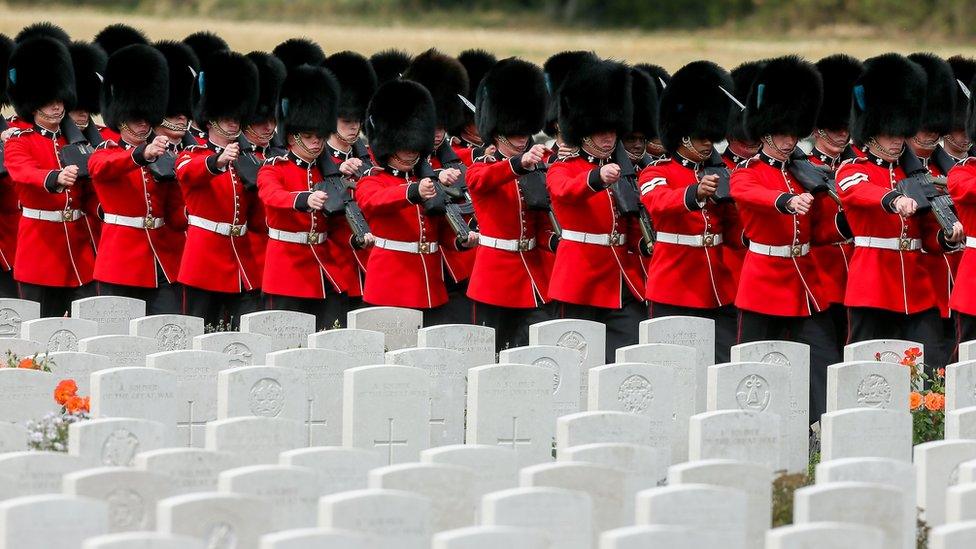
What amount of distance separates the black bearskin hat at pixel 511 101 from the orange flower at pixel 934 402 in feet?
10.1

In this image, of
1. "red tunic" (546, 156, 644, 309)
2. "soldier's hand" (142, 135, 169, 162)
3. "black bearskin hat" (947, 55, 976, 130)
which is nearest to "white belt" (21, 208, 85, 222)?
"soldier's hand" (142, 135, 169, 162)

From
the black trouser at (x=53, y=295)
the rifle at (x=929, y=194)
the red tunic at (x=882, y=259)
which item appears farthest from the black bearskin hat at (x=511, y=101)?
the black trouser at (x=53, y=295)

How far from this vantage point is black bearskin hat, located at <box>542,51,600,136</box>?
33.2 feet

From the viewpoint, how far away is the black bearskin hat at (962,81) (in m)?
9.91

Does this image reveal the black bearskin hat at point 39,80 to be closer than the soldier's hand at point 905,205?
No

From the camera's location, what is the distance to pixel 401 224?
970cm

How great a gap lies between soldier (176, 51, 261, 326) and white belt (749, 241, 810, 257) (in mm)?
2597

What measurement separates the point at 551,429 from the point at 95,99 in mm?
5194

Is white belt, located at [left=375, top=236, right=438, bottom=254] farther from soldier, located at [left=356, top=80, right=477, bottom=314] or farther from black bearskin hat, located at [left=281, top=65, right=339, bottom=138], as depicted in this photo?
black bearskin hat, located at [left=281, top=65, right=339, bottom=138]

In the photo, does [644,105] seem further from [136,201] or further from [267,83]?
[136,201]

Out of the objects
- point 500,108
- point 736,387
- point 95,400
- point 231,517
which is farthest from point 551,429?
point 500,108

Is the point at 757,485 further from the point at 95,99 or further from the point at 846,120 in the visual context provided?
the point at 95,99

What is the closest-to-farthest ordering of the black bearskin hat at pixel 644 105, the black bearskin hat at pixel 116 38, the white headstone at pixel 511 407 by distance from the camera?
the white headstone at pixel 511 407 → the black bearskin hat at pixel 644 105 → the black bearskin hat at pixel 116 38

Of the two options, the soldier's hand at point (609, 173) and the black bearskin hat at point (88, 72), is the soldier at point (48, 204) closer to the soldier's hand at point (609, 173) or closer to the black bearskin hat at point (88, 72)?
the black bearskin hat at point (88, 72)
